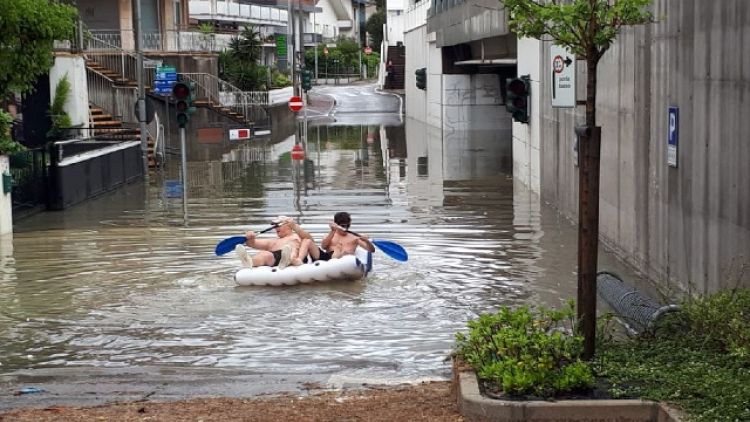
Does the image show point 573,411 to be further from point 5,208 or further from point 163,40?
point 163,40

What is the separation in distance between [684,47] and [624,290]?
10.6ft

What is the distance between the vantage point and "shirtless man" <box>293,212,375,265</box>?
16141 mm

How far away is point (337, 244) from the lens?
53.5 ft

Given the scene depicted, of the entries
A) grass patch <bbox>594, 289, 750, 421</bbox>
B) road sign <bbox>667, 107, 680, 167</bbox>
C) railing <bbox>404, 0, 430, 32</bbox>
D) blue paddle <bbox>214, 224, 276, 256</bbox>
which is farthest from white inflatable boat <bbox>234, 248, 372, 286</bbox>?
railing <bbox>404, 0, 430, 32</bbox>

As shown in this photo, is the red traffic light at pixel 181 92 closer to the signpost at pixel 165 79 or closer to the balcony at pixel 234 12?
the signpost at pixel 165 79

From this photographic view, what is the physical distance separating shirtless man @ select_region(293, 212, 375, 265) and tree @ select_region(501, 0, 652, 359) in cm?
750

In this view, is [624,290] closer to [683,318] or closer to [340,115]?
[683,318]

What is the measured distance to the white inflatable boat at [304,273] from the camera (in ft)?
50.9

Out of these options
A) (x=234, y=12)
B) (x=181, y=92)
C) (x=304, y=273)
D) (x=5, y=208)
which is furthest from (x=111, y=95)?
(x=234, y=12)

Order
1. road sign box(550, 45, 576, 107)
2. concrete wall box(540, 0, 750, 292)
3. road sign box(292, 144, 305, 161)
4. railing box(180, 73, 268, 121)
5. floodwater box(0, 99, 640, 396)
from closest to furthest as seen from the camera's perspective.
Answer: concrete wall box(540, 0, 750, 292)
floodwater box(0, 99, 640, 396)
road sign box(550, 45, 576, 107)
road sign box(292, 144, 305, 161)
railing box(180, 73, 268, 121)

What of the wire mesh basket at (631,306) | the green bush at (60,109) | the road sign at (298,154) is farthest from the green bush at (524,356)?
the road sign at (298,154)

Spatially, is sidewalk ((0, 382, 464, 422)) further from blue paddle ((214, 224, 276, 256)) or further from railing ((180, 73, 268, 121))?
Answer: railing ((180, 73, 268, 121))

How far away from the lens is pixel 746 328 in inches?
340

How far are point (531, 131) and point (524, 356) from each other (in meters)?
20.6
